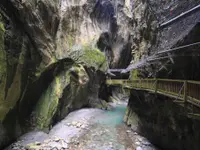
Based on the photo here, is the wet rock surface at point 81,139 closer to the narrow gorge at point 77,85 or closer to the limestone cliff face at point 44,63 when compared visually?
the narrow gorge at point 77,85

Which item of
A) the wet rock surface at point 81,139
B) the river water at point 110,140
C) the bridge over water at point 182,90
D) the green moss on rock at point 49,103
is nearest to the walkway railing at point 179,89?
the bridge over water at point 182,90

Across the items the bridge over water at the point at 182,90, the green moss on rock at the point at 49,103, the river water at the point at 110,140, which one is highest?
the bridge over water at the point at 182,90

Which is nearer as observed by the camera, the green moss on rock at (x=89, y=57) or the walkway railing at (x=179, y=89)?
the walkway railing at (x=179, y=89)

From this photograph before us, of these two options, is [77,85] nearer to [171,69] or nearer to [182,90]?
[171,69]

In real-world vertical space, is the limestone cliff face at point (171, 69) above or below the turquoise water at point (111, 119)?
above

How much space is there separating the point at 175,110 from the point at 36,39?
1037 centimetres

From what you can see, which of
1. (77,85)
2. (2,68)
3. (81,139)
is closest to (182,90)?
(81,139)

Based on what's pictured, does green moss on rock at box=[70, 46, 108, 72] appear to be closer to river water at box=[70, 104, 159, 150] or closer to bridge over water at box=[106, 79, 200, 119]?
river water at box=[70, 104, 159, 150]

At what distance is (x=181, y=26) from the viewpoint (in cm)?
774

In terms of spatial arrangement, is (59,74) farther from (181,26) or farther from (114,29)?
(114,29)

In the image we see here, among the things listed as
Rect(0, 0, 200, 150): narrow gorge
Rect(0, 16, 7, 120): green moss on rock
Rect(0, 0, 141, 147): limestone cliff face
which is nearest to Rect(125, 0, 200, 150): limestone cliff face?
Rect(0, 0, 200, 150): narrow gorge

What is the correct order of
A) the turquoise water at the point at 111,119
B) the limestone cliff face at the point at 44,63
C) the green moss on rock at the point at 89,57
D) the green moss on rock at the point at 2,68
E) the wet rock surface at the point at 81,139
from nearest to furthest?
the green moss on rock at the point at 2,68
the limestone cliff face at the point at 44,63
the wet rock surface at the point at 81,139
the turquoise water at the point at 111,119
the green moss on rock at the point at 89,57

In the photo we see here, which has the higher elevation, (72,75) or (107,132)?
(72,75)

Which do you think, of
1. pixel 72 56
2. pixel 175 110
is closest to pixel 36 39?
pixel 72 56
